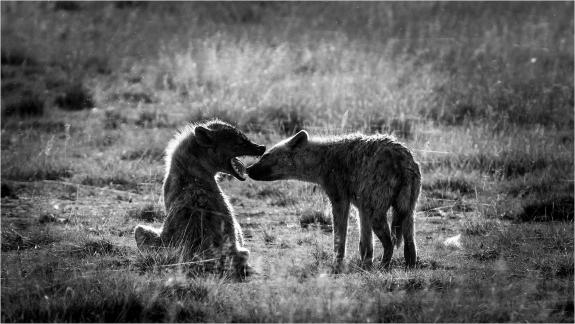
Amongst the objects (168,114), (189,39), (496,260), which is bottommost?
(496,260)

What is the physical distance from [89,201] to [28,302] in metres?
3.76

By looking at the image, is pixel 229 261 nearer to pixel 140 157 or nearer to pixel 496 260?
pixel 496 260

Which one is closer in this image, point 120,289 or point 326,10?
point 120,289

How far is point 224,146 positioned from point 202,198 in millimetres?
758

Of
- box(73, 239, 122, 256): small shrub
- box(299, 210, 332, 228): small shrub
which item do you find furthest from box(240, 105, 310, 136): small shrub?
box(73, 239, 122, 256): small shrub

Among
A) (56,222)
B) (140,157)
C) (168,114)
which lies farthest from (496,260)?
(168,114)

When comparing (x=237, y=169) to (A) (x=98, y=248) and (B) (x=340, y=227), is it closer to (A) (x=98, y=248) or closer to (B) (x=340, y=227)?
(B) (x=340, y=227)

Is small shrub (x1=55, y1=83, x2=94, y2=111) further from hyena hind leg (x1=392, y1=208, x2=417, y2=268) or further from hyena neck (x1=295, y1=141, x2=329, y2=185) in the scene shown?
hyena hind leg (x1=392, y1=208, x2=417, y2=268)

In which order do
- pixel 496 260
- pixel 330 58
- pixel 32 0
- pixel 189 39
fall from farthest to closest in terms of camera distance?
pixel 32 0
pixel 189 39
pixel 330 58
pixel 496 260

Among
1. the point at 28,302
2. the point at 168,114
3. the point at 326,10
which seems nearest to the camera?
the point at 28,302

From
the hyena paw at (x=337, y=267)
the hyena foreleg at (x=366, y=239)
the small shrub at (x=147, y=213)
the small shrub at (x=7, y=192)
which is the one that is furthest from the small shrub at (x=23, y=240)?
the hyena foreleg at (x=366, y=239)

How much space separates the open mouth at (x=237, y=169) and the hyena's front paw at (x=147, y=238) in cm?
95

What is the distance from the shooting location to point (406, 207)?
6.23 meters

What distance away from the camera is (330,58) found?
574 inches
